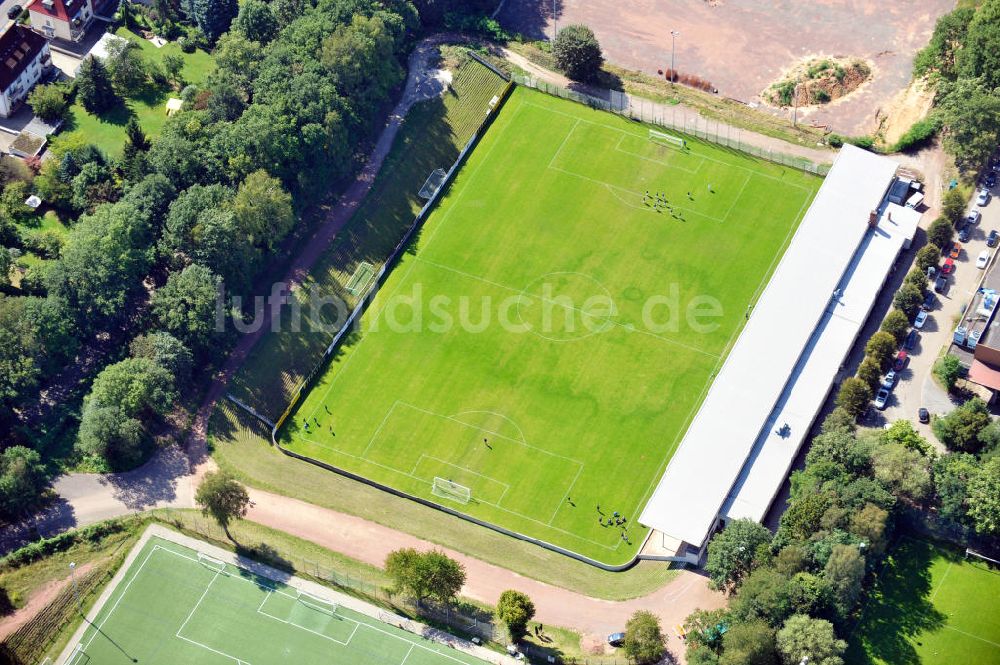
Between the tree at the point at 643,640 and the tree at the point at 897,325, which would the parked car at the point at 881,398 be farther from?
the tree at the point at 643,640

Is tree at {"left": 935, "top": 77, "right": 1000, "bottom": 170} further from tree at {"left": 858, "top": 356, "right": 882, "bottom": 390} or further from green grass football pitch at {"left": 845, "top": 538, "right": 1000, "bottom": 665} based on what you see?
green grass football pitch at {"left": 845, "top": 538, "right": 1000, "bottom": 665}

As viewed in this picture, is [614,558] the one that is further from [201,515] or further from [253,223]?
[253,223]

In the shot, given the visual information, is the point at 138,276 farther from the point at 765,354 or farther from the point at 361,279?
the point at 765,354

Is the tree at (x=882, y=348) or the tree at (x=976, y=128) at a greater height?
the tree at (x=976, y=128)

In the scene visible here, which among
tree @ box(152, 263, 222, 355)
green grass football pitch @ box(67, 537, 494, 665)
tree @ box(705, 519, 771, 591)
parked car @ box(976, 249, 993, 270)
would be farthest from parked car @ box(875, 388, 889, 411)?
tree @ box(152, 263, 222, 355)

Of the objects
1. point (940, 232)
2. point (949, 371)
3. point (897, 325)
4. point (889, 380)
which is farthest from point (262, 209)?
point (949, 371)

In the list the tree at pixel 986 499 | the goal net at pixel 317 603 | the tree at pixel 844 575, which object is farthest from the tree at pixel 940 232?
the goal net at pixel 317 603
